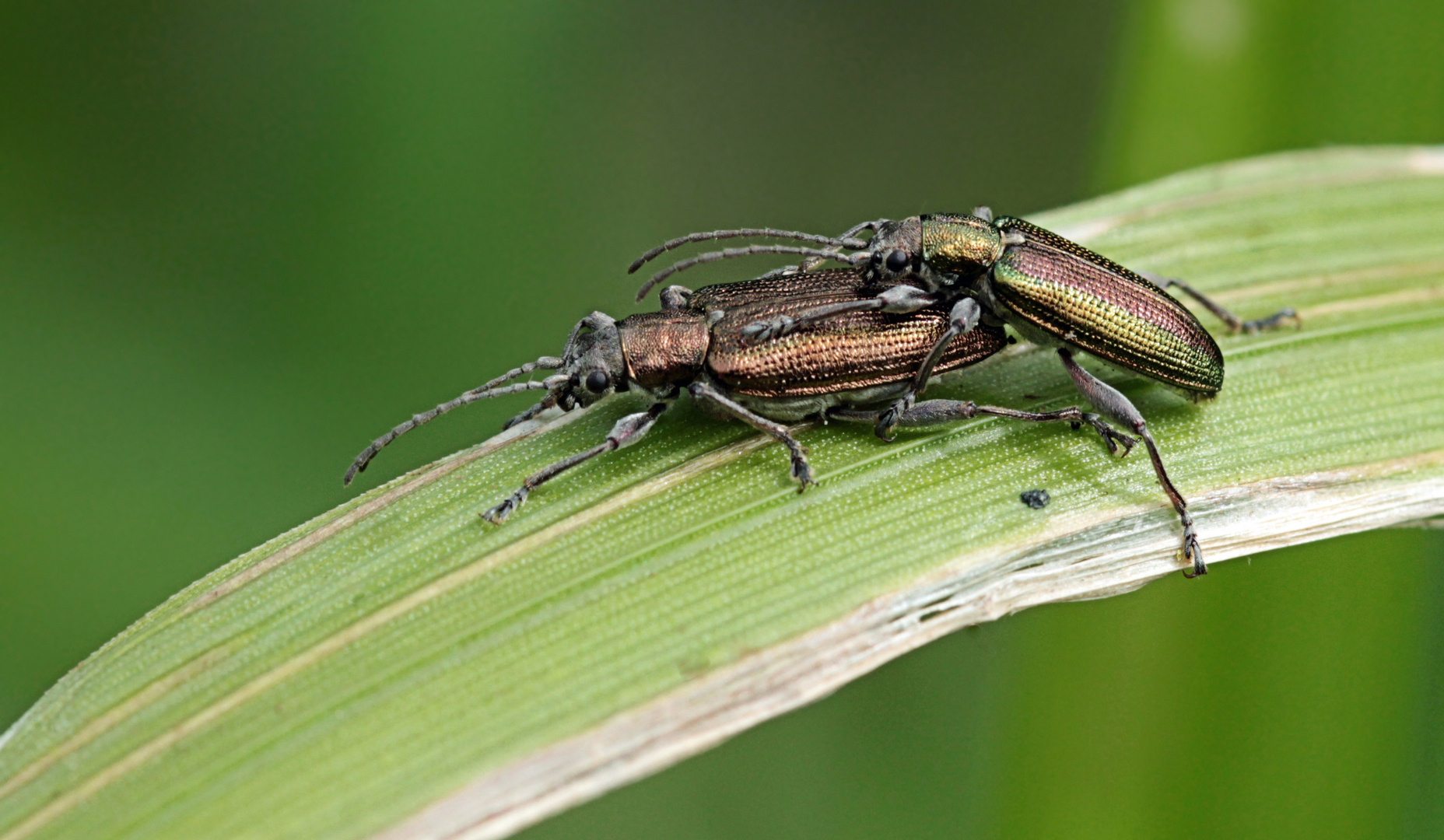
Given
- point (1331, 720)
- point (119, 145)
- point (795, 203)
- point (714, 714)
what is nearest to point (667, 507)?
point (714, 714)

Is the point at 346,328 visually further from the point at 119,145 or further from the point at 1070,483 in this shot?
the point at 1070,483

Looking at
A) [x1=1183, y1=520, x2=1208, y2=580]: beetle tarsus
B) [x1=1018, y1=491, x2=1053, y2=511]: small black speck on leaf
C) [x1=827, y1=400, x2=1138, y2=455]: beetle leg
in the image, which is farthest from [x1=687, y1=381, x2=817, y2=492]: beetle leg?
[x1=1183, y1=520, x2=1208, y2=580]: beetle tarsus

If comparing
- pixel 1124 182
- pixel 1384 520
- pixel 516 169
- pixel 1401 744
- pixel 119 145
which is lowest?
pixel 1401 744

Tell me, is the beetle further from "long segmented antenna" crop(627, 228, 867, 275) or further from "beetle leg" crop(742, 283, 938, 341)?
"long segmented antenna" crop(627, 228, 867, 275)

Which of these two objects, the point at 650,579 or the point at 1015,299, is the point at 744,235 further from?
the point at 650,579

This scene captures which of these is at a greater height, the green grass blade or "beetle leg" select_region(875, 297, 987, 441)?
"beetle leg" select_region(875, 297, 987, 441)
